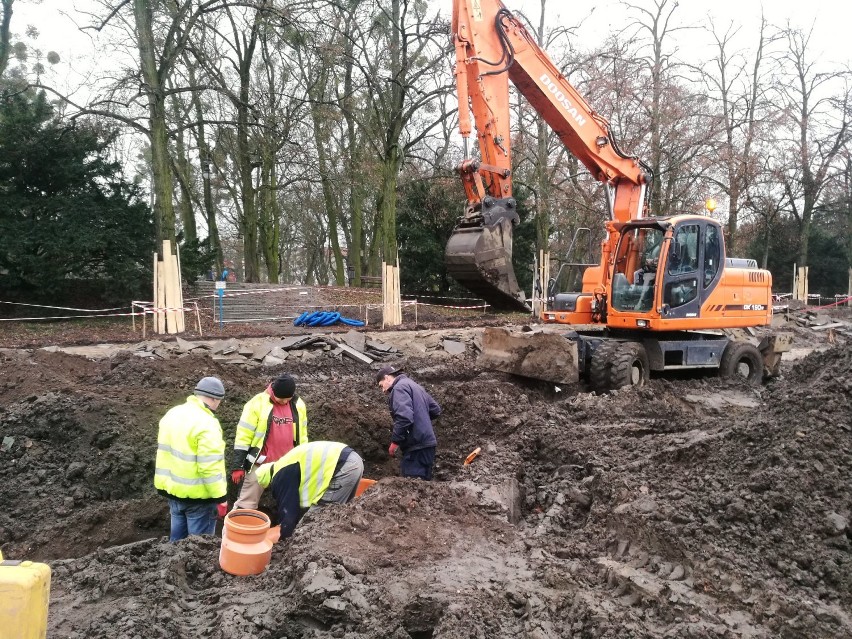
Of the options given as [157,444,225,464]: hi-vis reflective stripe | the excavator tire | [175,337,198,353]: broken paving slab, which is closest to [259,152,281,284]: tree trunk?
[175,337,198,353]: broken paving slab

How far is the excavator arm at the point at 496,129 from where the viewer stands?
29.0 feet

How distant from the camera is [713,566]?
3408 millimetres

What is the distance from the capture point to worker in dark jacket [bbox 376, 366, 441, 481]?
5.54 meters

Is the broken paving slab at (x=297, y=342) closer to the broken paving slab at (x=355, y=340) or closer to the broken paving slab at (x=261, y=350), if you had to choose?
the broken paving slab at (x=261, y=350)

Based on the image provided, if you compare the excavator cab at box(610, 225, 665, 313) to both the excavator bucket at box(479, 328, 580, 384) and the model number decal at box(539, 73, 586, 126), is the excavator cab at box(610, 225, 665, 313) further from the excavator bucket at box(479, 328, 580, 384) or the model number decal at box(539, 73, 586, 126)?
the model number decal at box(539, 73, 586, 126)

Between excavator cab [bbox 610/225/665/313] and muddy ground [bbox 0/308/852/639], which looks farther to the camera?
excavator cab [bbox 610/225/665/313]

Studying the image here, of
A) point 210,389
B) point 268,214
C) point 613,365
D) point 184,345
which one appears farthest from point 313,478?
point 268,214

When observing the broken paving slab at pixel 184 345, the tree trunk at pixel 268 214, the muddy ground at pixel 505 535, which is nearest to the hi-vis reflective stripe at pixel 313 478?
the muddy ground at pixel 505 535

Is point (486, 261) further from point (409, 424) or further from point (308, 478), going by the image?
point (308, 478)

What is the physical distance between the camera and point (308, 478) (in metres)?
4.68

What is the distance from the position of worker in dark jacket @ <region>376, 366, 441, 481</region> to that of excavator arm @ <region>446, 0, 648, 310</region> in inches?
131

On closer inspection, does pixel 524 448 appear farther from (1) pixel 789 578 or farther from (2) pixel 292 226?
(2) pixel 292 226

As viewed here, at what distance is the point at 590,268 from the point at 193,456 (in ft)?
24.3

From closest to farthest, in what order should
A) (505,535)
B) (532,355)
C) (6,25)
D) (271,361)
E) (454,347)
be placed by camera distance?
(505,535) → (532,355) → (271,361) → (454,347) → (6,25)
